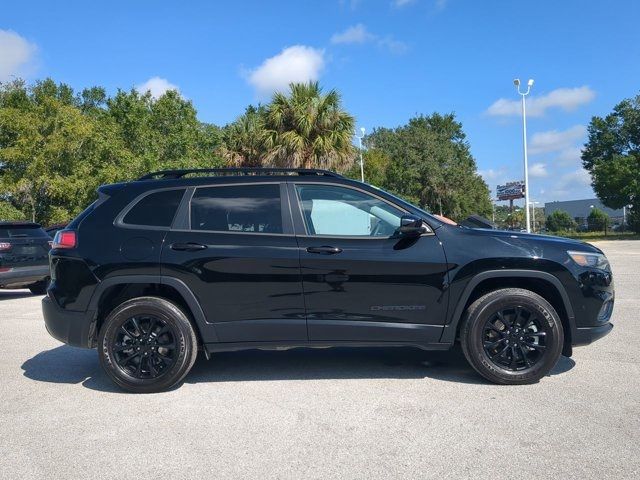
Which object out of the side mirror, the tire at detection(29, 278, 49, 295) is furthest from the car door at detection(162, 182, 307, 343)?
the tire at detection(29, 278, 49, 295)

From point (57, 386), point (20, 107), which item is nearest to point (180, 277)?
point (57, 386)

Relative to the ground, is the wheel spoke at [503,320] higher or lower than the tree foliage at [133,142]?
lower

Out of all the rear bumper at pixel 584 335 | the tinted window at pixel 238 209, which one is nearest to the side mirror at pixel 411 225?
the tinted window at pixel 238 209

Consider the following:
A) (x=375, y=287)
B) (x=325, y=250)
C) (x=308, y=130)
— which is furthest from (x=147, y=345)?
(x=308, y=130)

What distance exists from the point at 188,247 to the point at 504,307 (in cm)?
276

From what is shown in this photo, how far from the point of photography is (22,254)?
10547mm

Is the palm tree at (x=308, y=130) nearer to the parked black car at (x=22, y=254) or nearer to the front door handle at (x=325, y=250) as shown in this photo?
the parked black car at (x=22, y=254)

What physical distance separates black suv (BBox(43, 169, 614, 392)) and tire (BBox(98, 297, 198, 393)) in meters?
0.01

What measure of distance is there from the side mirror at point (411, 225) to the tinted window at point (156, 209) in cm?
204

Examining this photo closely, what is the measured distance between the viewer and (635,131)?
45.4m

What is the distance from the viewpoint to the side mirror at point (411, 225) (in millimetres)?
4410

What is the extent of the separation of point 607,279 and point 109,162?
24278 millimetres

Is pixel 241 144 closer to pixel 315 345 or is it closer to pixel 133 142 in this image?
pixel 133 142

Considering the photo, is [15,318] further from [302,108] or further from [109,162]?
[109,162]
